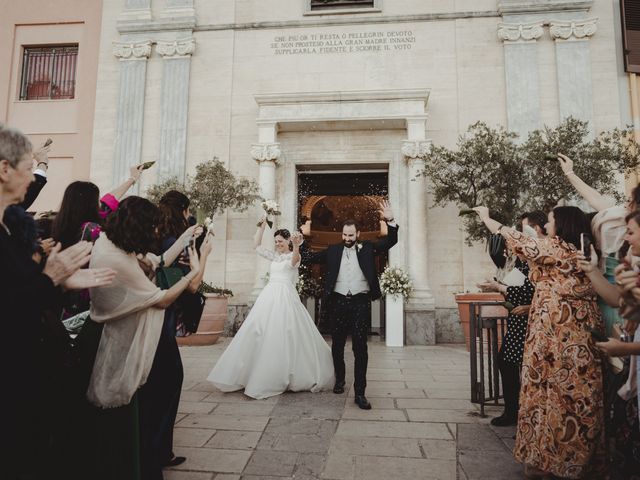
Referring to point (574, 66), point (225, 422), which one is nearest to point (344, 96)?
point (574, 66)

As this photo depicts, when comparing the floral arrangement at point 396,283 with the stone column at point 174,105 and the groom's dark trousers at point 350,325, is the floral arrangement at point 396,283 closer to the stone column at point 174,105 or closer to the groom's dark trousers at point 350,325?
the groom's dark trousers at point 350,325

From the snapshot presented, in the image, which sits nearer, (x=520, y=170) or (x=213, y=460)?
(x=213, y=460)

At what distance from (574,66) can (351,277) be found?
8.75 m

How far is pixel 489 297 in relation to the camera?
8.72 meters

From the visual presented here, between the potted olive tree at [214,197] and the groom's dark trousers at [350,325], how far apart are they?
14.4 ft

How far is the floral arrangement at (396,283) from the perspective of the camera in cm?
945

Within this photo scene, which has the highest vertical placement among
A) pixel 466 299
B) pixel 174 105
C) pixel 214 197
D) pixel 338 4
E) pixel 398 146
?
pixel 338 4

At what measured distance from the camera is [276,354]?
5.25m

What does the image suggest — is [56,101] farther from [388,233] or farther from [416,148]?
[388,233]

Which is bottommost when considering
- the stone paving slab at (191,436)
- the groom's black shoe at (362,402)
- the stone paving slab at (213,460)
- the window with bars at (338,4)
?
the stone paving slab at (213,460)

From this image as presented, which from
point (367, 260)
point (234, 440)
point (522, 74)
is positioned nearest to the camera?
point (234, 440)

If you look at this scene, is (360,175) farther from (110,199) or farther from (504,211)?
(110,199)

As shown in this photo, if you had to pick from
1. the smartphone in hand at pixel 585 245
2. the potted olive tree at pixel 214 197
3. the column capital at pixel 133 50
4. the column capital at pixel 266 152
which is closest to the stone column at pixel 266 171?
the column capital at pixel 266 152

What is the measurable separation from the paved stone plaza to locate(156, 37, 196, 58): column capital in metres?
8.94
